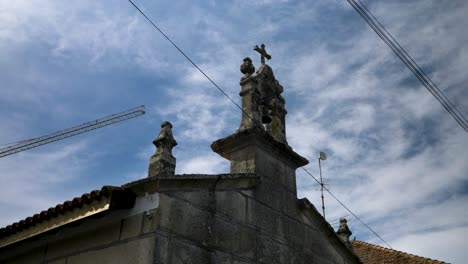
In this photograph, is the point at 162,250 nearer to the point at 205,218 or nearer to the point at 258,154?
the point at 205,218

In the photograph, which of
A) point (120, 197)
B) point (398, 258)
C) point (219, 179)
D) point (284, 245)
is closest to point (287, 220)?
point (284, 245)

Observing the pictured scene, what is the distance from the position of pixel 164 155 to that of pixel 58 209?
126 centimetres

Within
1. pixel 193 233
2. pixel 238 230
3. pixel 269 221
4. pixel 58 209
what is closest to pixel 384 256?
pixel 269 221

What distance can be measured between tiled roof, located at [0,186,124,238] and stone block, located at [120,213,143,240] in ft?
1.14

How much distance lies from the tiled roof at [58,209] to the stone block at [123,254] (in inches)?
21.0

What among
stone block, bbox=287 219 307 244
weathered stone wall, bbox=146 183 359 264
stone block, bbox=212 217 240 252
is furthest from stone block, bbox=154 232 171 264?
stone block, bbox=287 219 307 244

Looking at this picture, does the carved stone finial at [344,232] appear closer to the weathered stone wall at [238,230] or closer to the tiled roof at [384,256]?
the weathered stone wall at [238,230]

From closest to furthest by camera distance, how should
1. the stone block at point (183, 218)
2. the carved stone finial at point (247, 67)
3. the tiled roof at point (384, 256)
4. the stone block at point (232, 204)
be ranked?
the stone block at point (183, 218), the stone block at point (232, 204), the carved stone finial at point (247, 67), the tiled roof at point (384, 256)

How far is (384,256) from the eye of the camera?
40.4ft

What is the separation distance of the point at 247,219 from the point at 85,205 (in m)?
1.93

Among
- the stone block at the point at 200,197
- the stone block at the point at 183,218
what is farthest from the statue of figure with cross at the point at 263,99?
the stone block at the point at 183,218

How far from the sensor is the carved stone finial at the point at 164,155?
4.95 m

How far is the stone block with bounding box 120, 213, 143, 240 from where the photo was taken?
451 centimetres

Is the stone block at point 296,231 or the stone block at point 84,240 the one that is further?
the stone block at point 296,231
